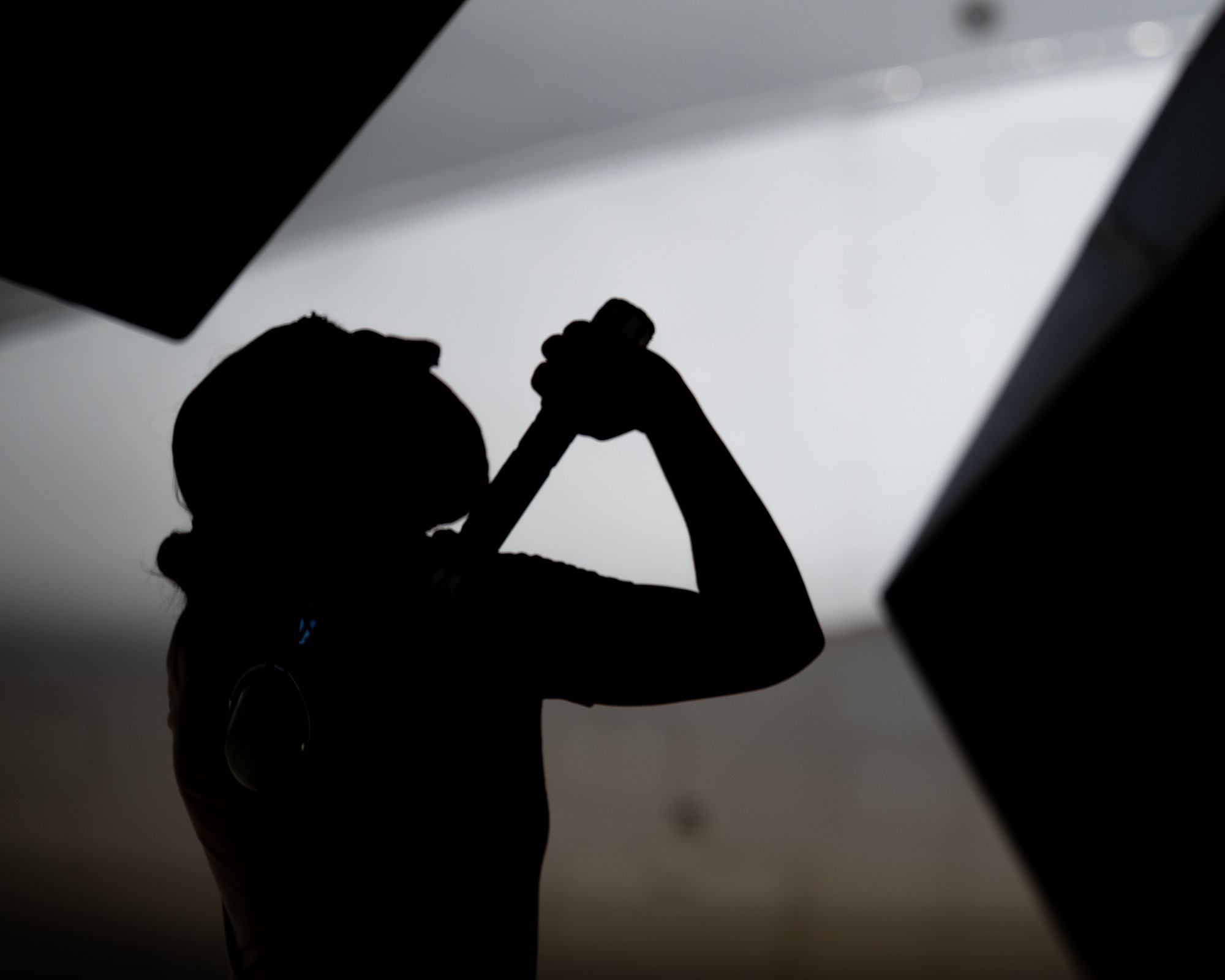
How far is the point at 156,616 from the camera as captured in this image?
986mm

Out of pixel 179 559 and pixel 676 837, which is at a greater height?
pixel 676 837

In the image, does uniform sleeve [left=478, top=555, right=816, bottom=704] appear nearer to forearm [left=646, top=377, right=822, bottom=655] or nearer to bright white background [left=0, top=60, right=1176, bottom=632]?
forearm [left=646, top=377, right=822, bottom=655]

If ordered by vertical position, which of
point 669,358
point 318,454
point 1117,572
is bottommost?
point 1117,572

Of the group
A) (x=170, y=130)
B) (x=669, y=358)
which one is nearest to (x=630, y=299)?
(x=669, y=358)

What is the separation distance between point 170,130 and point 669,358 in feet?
2.93

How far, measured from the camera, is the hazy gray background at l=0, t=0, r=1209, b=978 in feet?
2.99

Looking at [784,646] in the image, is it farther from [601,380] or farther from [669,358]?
[669,358]

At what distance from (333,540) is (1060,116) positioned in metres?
1.44

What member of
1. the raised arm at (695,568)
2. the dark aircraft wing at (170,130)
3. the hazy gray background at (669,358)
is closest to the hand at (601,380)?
the raised arm at (695,568)

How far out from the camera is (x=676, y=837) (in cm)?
95

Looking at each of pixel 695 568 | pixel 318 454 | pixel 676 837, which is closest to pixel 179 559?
pixel 318 454

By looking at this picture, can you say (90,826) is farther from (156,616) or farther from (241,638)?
(241,638)

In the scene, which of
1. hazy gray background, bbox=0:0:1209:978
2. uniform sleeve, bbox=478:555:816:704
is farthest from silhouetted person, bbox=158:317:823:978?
hazy gray background, bbox=0:0:1209:978

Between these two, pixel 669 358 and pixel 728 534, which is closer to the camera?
pixel 728 534
